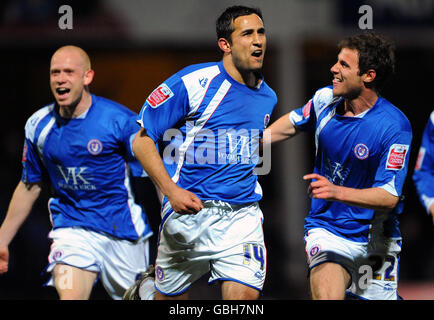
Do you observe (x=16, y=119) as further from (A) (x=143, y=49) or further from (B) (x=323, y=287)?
(B) (x=323, y=287)

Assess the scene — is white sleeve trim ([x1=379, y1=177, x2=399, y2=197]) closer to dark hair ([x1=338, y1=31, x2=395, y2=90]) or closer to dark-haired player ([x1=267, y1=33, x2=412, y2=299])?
dark-haired player ([x1=267, y1=33, x2=412, y2=299])

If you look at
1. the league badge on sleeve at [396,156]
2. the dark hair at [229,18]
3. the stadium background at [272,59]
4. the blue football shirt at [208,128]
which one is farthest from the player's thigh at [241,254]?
the stadium background at [272,59]

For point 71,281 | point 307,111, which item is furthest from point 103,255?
point 307,111

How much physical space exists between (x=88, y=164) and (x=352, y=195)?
2.12 metres

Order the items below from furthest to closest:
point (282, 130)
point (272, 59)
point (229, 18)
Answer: point (272, 59) → point (282, 130) → point (229, 18)

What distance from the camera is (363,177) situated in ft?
16.9

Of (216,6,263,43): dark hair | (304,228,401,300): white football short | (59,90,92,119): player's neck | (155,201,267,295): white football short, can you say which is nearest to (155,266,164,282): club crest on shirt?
(155,201,267,295): white football short

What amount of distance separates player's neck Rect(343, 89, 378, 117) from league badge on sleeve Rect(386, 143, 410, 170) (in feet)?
1.16

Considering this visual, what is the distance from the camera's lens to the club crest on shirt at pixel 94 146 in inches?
221

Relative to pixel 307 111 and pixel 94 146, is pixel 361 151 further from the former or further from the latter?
pixel 94 146

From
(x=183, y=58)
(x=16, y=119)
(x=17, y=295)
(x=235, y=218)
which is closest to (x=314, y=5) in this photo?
(x=183, y=58)

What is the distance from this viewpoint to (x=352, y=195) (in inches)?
182

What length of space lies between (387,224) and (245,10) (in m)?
1.85

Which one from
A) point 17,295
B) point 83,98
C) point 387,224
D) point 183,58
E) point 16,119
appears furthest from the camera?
point 183,58
